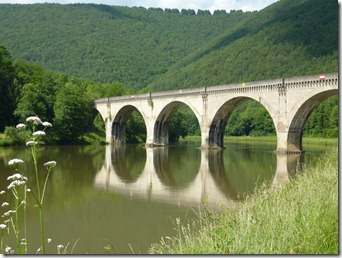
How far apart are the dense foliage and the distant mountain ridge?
253 mm

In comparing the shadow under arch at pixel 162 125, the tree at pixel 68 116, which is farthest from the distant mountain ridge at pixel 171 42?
the tree at pixel 68 116

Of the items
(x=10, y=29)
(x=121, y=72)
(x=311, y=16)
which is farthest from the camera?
(x=121, y=72)

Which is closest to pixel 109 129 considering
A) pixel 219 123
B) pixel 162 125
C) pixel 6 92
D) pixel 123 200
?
pixel 162 125

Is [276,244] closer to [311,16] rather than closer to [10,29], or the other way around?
[311,16]

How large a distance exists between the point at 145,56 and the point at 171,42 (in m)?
11.6

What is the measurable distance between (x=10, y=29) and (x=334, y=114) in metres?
71.5

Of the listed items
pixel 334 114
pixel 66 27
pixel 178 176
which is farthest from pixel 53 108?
pixel 66 27

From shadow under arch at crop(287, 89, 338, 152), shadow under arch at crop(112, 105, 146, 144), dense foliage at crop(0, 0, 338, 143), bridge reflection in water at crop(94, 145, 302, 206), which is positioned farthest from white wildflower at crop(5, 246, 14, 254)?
shadow under arch at crop(112, 105, 146, 144)

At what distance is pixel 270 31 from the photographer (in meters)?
76.9

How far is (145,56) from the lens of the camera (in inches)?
5054

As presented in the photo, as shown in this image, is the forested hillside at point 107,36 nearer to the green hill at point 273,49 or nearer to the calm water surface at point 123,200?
the green hill at point 273,49

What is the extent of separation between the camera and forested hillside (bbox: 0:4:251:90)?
10683cm

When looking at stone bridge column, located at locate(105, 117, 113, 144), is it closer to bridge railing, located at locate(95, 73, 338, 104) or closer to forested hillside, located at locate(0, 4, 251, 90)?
bridge railing, located at locate(95, 73, 338, 104)

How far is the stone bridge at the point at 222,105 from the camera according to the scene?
34.3 metres
